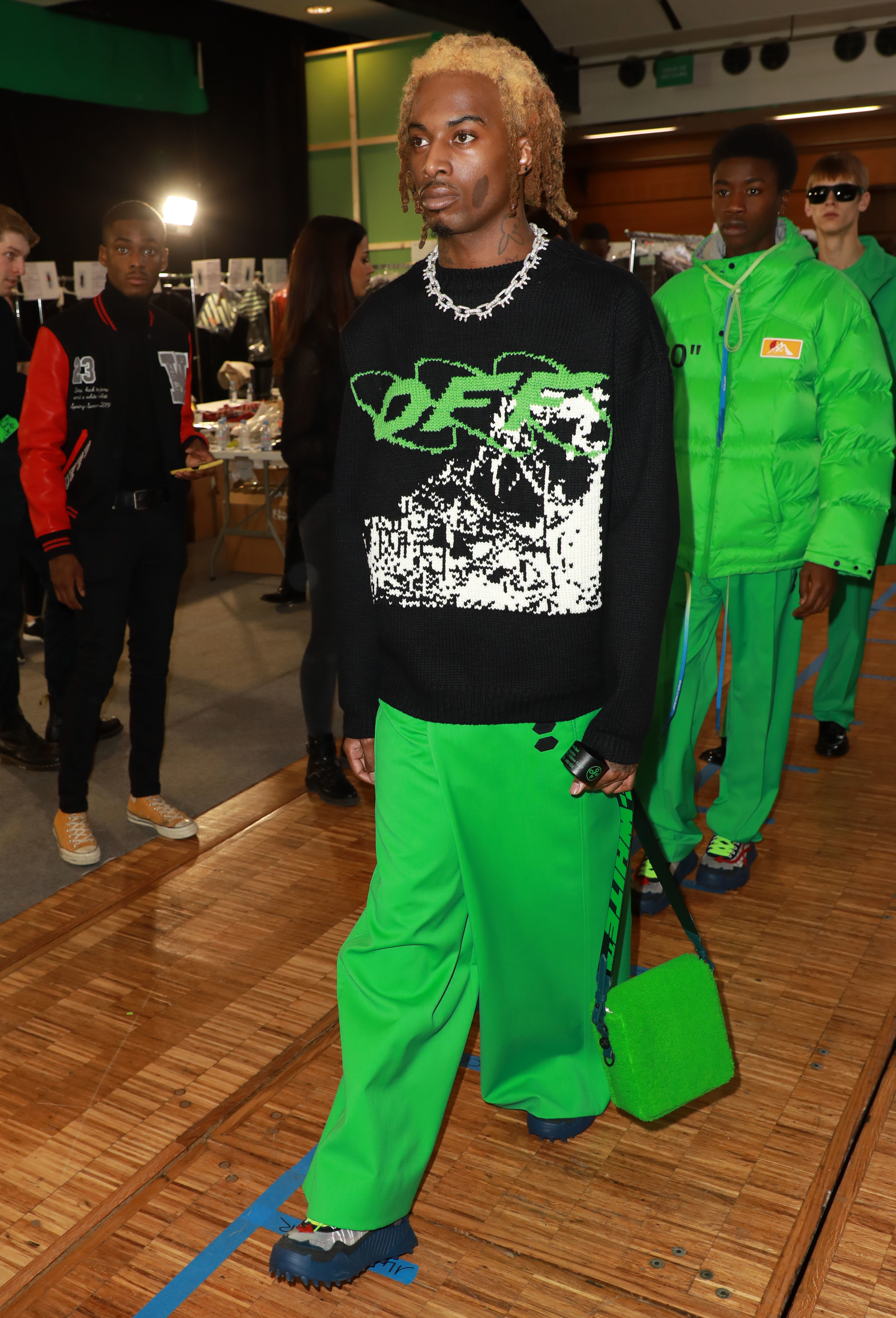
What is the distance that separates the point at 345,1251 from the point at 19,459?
2821mm

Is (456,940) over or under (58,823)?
over

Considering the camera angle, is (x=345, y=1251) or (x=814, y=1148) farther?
(x=814, y=1148)

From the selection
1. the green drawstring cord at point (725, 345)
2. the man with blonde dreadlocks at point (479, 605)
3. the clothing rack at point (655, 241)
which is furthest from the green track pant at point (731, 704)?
the clothing rack at point (655, 241)

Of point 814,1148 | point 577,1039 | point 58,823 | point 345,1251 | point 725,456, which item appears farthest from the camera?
point 58,823

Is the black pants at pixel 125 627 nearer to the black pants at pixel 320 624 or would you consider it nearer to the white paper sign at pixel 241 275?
the black pants at pixel 320 624

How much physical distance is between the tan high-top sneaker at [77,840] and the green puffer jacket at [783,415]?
5.73 feet

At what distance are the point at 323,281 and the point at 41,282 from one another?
12.9 feet

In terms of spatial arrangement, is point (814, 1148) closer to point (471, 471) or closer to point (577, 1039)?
point (577, 1039)

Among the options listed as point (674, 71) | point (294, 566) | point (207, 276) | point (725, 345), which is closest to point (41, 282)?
point (207, 276)

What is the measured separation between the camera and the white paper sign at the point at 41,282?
6.25 m

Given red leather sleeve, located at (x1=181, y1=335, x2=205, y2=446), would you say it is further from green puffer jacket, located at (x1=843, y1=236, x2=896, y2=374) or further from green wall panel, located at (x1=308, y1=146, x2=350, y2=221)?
green wall panel, located at (x1=308, y1=146, x2=350, y2=221)

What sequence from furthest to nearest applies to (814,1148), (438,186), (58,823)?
(58,823), (814,1148), (438,186)

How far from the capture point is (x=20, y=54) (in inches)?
315

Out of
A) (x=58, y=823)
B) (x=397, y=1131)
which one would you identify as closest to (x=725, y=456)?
(x=397, y=1131)
